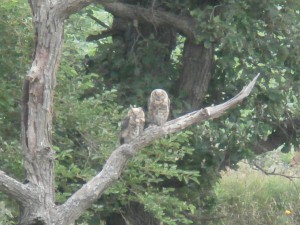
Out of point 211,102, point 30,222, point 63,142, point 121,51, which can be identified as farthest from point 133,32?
point 30,222

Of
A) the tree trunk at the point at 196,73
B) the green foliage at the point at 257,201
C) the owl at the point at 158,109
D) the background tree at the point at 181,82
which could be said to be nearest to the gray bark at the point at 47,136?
the owl at the point at 158,109

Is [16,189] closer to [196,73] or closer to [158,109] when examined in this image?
[158,109]

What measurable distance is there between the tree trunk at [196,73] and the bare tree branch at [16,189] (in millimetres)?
3655

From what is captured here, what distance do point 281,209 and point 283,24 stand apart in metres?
3.29

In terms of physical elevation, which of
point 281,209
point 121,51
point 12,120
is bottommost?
point 281,209

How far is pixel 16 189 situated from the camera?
17.1 feet

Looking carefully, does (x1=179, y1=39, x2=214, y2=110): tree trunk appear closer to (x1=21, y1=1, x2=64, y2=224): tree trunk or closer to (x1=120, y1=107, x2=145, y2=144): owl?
(x1=120, y1=107, x2=145, y2=144): owl

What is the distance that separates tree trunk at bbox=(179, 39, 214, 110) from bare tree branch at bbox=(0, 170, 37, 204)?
365 cm

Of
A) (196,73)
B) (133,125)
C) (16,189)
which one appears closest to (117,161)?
(16,189)

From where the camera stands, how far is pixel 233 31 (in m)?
7.79

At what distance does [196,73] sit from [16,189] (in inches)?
153

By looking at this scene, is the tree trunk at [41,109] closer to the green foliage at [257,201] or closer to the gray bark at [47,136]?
the gray bark at [47,136]

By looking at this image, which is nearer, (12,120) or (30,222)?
(30,222)

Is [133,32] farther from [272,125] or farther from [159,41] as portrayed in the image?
[272,125]
